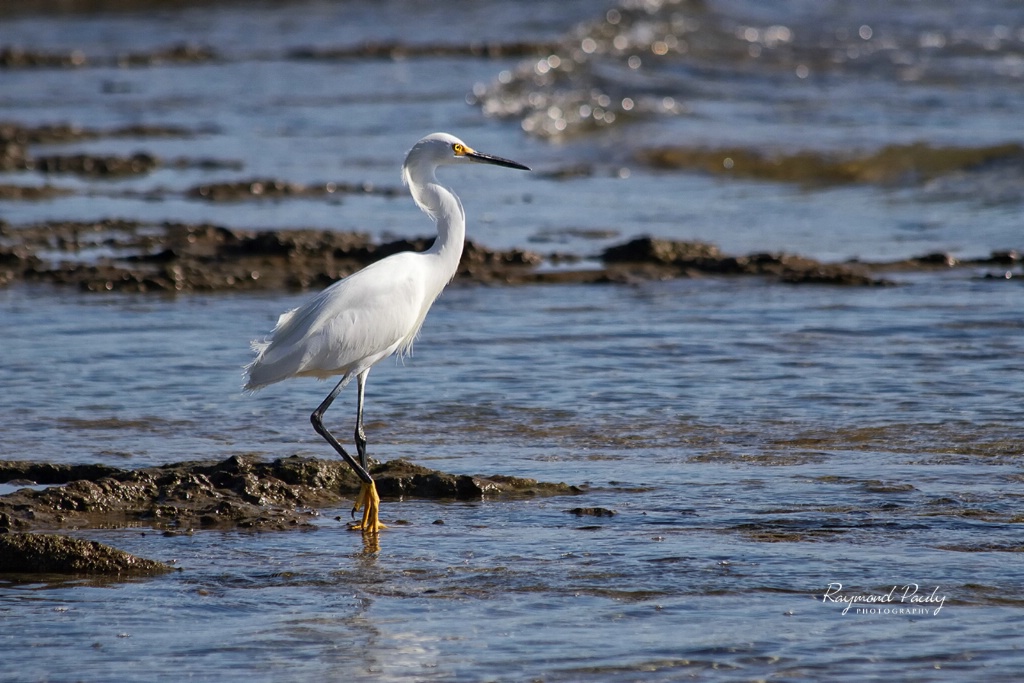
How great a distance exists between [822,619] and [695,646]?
416 mm

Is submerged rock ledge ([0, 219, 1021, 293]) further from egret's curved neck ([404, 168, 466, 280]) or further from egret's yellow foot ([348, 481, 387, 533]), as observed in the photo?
egret's yellow foot ([348, 481, 387, 533])

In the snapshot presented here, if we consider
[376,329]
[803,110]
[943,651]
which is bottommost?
[943,651]

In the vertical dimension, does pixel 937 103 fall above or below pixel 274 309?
above

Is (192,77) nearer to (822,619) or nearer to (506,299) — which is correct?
(506,299)

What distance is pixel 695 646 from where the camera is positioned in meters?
3.96

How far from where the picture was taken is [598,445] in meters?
6.18

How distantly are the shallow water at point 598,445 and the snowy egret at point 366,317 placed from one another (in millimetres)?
474

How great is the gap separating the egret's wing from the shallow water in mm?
565

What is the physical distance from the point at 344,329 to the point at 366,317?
0.12m

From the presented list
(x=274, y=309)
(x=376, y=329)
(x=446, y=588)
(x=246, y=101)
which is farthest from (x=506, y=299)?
(x=246, y=101)

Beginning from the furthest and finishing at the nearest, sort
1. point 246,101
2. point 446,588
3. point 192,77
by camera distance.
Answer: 1. point 192,77
2. point 246,101
3. point 446,588

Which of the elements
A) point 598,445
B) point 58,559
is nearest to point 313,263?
point 598,445

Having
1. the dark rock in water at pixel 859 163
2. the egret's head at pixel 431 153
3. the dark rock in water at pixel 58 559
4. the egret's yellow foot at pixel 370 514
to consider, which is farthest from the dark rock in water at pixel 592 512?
the dark rock in water at pixel 859 163

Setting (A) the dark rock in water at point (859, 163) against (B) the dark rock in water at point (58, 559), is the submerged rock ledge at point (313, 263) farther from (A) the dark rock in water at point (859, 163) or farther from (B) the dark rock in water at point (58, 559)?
(B) the dark rock in water at point (58, 559)
